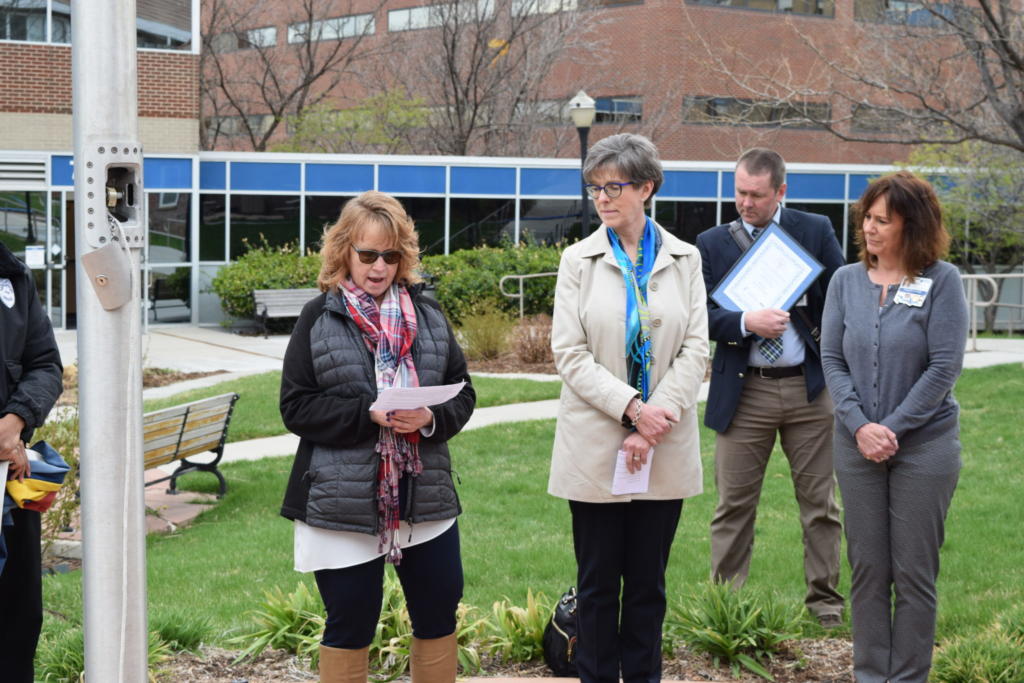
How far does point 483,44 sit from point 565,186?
12.6ft

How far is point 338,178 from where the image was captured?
24547 mm

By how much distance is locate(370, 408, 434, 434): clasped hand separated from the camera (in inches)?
152

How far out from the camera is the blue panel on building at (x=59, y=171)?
2208cm

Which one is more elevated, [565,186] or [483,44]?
[483,44]

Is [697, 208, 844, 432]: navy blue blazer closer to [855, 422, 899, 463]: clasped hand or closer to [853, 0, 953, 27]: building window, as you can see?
[855, 422, 899, 463]: clasped hand

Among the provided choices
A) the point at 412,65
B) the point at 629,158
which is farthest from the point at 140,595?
the point at 412,65

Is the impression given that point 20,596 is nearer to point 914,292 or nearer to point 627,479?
point 627,479

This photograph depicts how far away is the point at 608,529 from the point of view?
437cm

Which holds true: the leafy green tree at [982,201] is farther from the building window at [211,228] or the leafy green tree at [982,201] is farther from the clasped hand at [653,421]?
the clasped hand at [653,421]

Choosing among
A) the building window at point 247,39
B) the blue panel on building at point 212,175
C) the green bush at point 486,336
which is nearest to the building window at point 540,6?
the blue panel on building at point 212,175

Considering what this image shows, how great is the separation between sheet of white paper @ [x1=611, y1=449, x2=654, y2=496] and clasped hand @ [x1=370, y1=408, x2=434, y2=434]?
2.45 ft

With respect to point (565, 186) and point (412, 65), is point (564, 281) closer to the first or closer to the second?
point (565, 186)

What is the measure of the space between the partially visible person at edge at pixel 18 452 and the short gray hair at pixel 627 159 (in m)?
1.96

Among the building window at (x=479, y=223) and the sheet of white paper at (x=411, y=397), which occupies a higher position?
the building window at (x=479, y=223)
